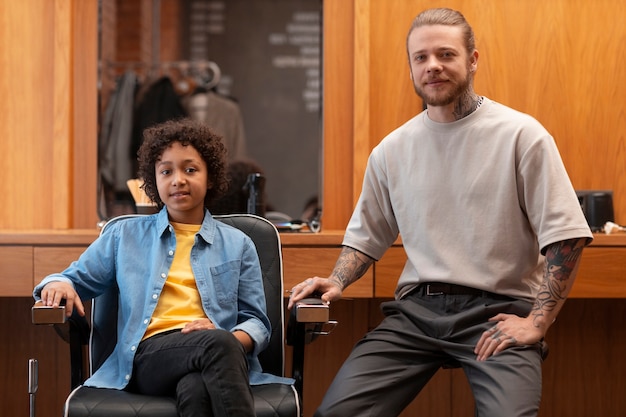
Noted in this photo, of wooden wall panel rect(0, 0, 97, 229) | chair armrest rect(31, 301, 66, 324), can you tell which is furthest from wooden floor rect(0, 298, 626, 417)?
chair armrest rect(31, 301, 66, 324)

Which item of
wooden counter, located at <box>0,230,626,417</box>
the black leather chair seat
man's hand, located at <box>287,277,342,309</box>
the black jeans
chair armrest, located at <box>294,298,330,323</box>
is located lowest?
wooden counter, located at <box>0,230,626,417</box>

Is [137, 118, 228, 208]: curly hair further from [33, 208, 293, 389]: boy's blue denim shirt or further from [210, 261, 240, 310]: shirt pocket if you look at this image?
[210, 261, 240, 310]: shirt pocket

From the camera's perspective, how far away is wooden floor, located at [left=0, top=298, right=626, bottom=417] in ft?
10.5

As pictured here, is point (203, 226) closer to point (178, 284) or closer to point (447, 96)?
point (178, 284)

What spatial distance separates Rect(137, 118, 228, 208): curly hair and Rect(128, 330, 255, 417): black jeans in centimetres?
50

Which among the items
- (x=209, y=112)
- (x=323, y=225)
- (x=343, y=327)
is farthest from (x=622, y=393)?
(x=209, y=112)

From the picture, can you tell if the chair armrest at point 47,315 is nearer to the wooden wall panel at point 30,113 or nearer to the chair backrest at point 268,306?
the chair backrest at point 268,306

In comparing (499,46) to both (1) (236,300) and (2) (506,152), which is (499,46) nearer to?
(2) (506,152)

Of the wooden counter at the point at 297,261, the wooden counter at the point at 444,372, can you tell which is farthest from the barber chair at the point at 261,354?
the wooden counter at the point at 444,372

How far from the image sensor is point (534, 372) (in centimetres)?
183

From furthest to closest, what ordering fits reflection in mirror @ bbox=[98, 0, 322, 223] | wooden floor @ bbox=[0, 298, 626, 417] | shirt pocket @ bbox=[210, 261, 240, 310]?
reflection in mirror @ bbox=[98, 0, 322, 223] → wooden floor @ bbox=[0, 298, 626, 417] → shirt pocket @ bbox=[210, 261, 240, 310]

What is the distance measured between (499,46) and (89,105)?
1.68 metres

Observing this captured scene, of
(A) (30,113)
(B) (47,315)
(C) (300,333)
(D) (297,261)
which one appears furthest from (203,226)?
(A) (30,113)

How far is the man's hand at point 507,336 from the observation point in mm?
1886
